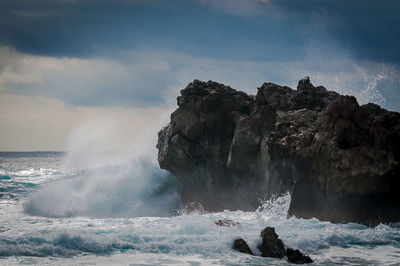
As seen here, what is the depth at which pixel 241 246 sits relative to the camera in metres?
12.0

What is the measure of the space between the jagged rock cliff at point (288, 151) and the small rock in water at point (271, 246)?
4.71 m

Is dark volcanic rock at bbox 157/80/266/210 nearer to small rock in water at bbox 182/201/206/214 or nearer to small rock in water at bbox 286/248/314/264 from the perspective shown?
small rock in water at bbox 182/201/206/214

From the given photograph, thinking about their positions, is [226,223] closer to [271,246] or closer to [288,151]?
[271,246]

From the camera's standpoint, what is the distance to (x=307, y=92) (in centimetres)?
2128

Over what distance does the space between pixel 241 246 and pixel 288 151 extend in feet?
22.0

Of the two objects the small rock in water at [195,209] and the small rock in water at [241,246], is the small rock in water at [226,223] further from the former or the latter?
the small rock in water at [195,209]

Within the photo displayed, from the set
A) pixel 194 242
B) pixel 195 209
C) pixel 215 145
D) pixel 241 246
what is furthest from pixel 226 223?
pixel 215 145

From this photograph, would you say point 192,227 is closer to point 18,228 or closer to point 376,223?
point 376,223

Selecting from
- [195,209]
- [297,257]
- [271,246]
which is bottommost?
[297,257]

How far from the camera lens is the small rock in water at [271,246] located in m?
11.5

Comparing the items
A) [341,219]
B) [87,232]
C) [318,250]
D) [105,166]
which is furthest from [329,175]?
[105,166]

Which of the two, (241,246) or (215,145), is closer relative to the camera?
(241,246)

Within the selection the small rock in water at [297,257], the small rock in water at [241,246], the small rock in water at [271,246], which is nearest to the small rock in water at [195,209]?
the small rock in water at [241,246]

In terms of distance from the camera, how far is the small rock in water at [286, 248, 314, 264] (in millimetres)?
10758
